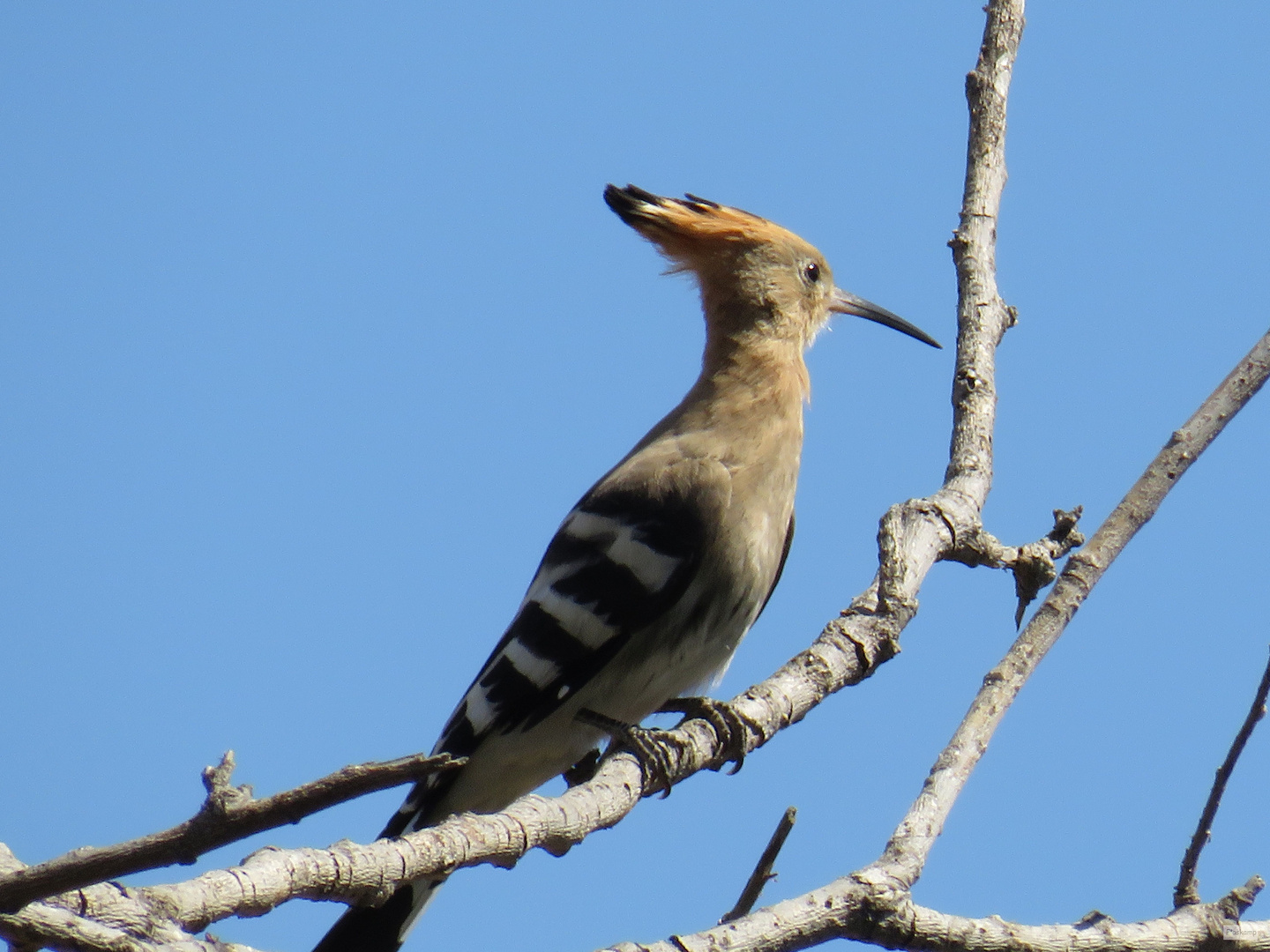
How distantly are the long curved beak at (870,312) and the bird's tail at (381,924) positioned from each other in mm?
1884

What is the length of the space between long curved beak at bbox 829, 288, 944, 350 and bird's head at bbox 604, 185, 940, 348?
66mm

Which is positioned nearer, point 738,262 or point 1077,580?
point 1077,580

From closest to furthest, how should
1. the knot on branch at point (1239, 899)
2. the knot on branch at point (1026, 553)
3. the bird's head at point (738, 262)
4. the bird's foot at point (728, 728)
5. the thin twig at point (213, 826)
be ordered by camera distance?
the thin twig at point (213, 826), the knot on branch at point (1239, 899), the bird's foot at point (728, 728), the knot on branch at point (1026, 553), the bird's head at point (738, 262)

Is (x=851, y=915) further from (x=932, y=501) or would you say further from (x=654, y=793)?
(x=932, y=501)

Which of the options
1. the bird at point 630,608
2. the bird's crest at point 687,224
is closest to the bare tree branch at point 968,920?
the bird at point 630,608

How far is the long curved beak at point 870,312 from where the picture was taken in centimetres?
350

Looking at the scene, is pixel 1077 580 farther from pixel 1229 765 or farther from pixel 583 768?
pixel 583 768

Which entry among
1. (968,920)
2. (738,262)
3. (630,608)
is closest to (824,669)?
(630,608)

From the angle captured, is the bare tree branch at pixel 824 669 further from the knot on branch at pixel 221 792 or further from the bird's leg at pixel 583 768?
the bird's leg at pixel 583 768

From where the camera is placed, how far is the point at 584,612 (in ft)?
8.66

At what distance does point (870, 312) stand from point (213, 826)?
2.92 metres

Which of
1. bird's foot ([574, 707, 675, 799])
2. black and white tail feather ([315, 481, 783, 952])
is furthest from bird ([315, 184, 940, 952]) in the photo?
bird's foot ([574, 707, 675, 799])

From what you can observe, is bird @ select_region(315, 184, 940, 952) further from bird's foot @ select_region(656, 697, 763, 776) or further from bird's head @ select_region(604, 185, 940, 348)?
bird's head @ select_region(604, 185, 940, 348)

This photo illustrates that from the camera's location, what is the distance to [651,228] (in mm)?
3389
